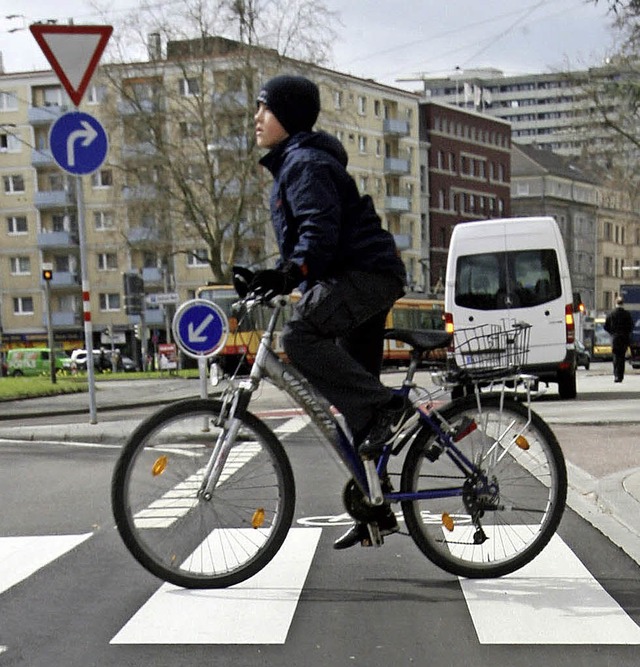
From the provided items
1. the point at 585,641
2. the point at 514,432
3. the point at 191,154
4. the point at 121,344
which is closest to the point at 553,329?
the point at 514,432

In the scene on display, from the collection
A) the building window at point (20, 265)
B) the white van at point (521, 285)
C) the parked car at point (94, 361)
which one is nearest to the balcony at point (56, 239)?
the building window at point (20, 265)

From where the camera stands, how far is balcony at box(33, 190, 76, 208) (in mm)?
84188

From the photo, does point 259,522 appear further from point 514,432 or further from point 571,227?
point 571,227

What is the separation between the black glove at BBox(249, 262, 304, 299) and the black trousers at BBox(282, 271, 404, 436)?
18 cm

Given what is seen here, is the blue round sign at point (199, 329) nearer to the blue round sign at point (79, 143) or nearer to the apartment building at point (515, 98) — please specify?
the blue round sign at point (79, 143)

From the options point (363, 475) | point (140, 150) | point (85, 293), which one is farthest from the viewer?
point (140, 150)

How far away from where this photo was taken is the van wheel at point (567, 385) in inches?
742

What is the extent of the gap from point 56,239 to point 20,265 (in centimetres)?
374

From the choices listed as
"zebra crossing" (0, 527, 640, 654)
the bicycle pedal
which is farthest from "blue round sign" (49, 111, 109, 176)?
the bicycle pedal

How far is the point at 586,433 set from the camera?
12.1m

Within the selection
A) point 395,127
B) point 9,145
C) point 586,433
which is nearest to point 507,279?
point 586,433

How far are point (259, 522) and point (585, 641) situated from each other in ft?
4.98

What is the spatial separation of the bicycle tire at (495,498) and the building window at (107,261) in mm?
80013

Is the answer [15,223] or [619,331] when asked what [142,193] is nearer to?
[619,331]
